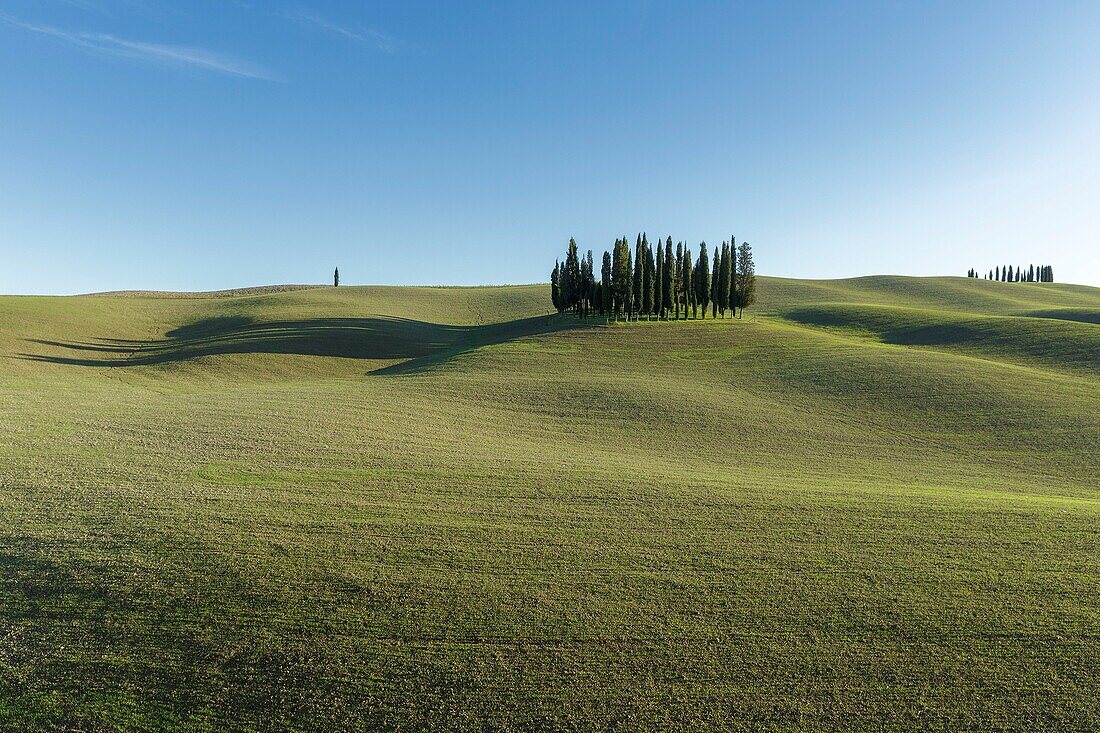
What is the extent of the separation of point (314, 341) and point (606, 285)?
36.9 m

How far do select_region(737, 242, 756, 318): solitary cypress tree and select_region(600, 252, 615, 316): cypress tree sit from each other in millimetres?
18056

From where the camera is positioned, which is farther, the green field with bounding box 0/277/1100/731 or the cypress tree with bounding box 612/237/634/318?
the cypress tree with bounding box 612/237/634/318

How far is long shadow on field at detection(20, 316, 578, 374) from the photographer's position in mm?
54688

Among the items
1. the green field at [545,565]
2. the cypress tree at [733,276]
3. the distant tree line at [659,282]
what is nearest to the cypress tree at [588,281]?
the distant tree line at [659,282]

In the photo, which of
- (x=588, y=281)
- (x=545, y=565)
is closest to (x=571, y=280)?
(x=588, y=281)

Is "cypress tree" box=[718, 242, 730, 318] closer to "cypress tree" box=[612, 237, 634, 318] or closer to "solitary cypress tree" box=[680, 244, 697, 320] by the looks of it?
"solitary cypress tree" box=[680, 244, 697, 320]

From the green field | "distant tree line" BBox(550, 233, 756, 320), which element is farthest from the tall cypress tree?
the green field

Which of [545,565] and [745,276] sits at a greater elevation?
[745,276]

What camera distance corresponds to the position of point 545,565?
14.8 metres

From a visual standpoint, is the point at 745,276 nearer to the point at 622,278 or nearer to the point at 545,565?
the point at 622,278

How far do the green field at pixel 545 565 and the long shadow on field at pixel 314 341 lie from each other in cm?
2055

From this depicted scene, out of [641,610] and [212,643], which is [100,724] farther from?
[641,610]

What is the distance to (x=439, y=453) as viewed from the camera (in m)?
24.5

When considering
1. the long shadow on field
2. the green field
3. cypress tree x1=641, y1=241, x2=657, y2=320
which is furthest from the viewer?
cypress tree x1=641, y1=241, x2=657, y2=320
